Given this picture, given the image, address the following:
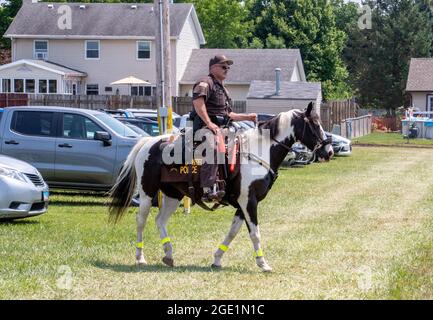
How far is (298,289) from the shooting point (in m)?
10.4

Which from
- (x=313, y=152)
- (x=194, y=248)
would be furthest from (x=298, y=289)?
(x=194, y=248)

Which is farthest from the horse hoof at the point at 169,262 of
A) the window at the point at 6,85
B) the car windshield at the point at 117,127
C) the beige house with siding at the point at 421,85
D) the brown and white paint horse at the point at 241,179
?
the beige house with siding at the point at 421,85

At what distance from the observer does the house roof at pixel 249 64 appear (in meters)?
61.8

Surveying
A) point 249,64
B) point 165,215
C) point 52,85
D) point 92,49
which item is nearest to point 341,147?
point 249,64

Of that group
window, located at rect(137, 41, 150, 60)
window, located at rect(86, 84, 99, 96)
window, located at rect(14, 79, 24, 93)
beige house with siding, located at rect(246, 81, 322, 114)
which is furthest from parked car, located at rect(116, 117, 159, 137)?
window, located at rect(86, 84, 99, 96)

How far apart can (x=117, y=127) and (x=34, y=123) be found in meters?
1.73

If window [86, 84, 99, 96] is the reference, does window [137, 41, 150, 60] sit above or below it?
above

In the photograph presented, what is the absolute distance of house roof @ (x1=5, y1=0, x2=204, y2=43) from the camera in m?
61.4

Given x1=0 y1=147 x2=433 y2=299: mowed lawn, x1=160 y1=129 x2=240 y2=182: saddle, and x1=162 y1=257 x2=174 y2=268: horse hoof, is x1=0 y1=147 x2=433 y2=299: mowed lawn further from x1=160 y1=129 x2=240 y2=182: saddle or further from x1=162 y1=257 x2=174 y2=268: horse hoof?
x1=160 y1=129 x2=240 y2=182: saddle

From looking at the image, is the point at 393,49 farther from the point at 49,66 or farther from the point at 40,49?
the point at 49,66

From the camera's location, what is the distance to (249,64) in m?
63.1

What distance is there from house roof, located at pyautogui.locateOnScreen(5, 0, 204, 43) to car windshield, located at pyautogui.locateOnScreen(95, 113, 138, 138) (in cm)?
4038

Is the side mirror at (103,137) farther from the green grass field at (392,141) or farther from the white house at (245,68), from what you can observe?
the white house at (245,68)
